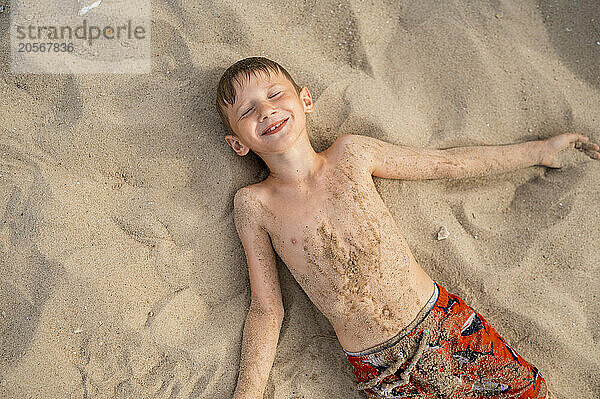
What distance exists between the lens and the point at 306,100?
2854mm

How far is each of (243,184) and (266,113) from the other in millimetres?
564

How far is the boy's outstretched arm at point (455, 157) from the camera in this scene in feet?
9.39

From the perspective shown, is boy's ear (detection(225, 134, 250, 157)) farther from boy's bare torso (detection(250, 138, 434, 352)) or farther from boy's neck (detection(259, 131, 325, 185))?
boy's bare torso (detection(250, 138, 434, 352))

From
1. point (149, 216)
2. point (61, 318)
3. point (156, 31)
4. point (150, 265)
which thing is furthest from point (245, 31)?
point (61, 318)

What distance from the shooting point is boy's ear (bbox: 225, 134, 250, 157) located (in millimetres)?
2826

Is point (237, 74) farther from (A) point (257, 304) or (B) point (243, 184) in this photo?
(A) point (257, 304)

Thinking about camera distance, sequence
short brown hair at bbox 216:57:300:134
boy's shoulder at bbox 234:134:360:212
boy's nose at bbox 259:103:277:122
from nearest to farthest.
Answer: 1. boy's nose at bbox 259:103:277:122
2. short brown hair at bbox 216:57:300:134
3. boy's shoulder at bbox 234:134:360:212

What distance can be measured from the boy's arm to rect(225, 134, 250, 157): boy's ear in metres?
0.21


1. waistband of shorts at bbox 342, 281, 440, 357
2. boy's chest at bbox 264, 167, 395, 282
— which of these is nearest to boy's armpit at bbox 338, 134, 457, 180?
boy's chest at bbox 264, 167, 395, 282

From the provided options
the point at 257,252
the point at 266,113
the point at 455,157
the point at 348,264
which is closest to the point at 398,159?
the point at 455,157

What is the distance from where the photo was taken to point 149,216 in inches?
115

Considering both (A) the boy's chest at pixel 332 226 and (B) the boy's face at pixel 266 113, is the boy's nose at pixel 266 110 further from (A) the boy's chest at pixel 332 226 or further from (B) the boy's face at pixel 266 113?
(A) the boy's chest at pixel 332 226

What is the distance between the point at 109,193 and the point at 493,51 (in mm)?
2445

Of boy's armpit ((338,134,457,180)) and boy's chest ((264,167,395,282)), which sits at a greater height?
boy's armpit ((338,134,457,180))
